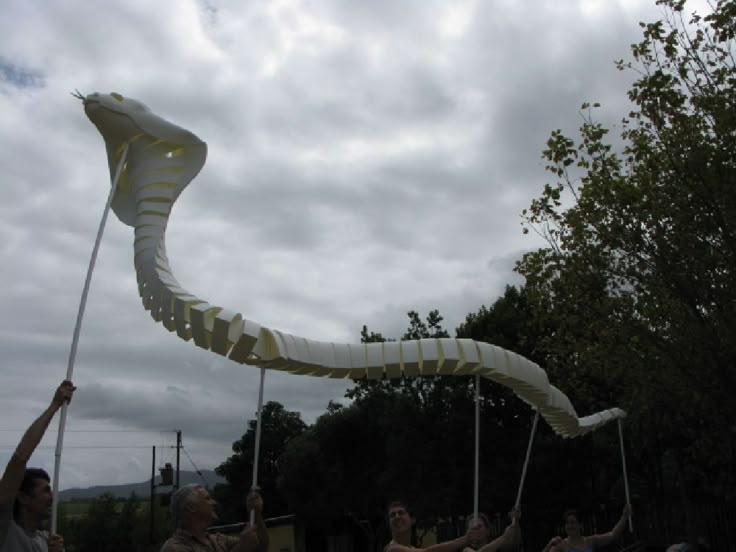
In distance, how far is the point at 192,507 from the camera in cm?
347

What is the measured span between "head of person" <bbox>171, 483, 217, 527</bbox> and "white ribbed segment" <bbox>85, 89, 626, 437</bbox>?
4.59ft

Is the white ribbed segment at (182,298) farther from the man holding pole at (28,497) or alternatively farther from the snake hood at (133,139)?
the man holding pole at (28,497)

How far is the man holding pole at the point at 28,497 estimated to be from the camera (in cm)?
318

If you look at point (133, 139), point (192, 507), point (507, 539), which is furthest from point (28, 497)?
point (507, 539)

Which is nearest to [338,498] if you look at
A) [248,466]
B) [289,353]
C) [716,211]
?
[248,466]

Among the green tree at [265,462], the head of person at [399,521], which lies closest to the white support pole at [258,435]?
the head of person at [399,521]

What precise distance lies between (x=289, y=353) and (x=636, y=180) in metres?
7.43

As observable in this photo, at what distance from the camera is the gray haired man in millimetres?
3416

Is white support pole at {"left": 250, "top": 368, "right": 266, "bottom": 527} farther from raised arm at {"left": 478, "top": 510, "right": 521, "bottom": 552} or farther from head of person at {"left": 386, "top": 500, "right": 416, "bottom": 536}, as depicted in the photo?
raised arm at {"left": 478, "top": 510, "right": 521, "bottom": 552}

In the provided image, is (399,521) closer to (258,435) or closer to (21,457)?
(258,435)

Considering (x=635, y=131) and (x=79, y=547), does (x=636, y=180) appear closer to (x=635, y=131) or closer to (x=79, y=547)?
(x=635, y=131)

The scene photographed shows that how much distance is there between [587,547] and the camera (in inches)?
267

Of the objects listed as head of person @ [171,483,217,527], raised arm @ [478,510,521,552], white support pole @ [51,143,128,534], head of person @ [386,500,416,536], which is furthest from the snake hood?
raised arm @ [478,510,521,552]

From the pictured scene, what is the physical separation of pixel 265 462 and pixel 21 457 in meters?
34.5
